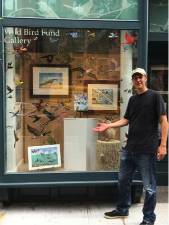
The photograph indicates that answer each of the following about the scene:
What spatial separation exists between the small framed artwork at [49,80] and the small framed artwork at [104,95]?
330 millimetres

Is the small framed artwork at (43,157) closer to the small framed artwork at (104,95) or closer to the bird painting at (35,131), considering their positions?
the bird painting at (35,131)

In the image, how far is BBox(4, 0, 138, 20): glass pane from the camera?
19.1 ft

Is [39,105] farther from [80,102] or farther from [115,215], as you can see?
[115,215]

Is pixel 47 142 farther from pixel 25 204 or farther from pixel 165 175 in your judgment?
pixel 165 175

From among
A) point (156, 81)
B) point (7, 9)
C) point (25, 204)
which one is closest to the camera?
point (7, 9)

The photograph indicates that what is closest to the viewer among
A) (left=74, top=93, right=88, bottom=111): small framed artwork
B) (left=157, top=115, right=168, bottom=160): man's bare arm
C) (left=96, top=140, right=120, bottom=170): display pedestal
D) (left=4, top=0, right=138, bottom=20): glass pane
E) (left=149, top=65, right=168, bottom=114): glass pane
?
(left=157, top=115, right=168, bottom=160): man's bare arm

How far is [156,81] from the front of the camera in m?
7.11

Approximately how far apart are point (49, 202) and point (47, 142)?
800 millimetres

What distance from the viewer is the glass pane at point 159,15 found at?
22.3 feet

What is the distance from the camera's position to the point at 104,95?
6.19 metres

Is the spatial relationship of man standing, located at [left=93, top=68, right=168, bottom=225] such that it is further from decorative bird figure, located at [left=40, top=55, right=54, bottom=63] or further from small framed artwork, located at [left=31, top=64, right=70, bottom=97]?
decorative bird figure, located at [left=40, top=55, right=54, bottom=63]

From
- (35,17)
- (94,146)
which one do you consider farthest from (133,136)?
(35,17)

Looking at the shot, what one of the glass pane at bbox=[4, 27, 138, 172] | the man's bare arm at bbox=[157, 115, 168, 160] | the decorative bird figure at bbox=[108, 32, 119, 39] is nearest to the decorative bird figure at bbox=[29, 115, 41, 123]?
the glass pane at bbox=[4, 27, 138, 172]

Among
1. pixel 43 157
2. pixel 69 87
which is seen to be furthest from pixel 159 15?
pixel 43 157
